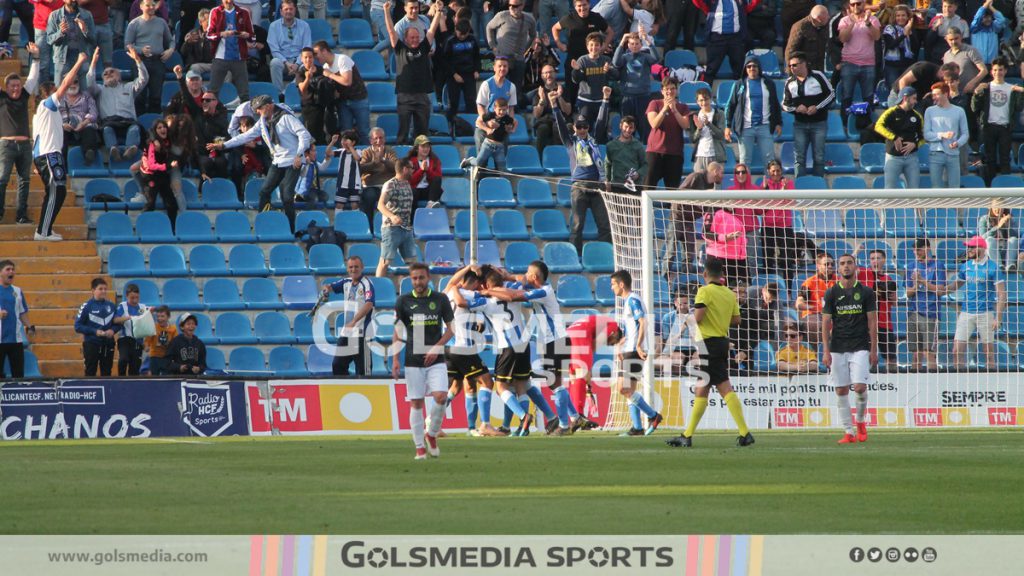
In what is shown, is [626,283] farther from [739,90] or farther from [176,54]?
[176,54]

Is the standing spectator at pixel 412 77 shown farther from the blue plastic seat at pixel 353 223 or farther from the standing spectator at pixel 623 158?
the standing spectator at pixel 623 158

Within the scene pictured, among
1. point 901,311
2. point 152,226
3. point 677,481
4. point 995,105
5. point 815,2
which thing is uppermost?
point 815,2

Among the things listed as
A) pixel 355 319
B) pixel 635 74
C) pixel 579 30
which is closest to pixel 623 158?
pixel 635 74

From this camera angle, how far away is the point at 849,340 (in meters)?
15.9

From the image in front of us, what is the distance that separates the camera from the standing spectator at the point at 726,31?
24.6m

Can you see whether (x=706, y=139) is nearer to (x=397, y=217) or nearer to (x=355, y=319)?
(x=397, y=217)

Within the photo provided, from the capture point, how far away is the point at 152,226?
22.6 m

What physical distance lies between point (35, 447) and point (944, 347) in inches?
456

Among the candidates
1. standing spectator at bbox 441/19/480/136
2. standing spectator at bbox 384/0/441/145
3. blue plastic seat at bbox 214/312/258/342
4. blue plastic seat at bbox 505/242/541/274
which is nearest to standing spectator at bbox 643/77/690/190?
blue plastic seat at bbox 505/242/541/274

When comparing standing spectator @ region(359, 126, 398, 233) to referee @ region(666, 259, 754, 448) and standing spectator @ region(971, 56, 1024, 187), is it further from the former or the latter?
standing spectator @ region(971, 56, 1024, 187)

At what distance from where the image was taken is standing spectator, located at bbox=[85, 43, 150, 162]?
76.6ft

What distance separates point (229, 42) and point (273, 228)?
10.7 ft

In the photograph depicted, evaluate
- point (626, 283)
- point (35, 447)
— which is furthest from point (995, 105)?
point (35, 447)
